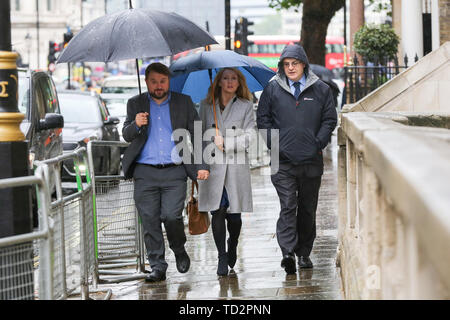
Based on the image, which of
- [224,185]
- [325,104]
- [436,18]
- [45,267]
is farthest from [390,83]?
[436,18]

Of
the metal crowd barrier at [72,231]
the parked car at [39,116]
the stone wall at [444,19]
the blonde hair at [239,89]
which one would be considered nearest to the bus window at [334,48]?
the stone wall at [444,19]

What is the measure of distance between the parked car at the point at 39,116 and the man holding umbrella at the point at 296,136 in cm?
419

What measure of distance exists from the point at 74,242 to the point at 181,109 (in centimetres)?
173

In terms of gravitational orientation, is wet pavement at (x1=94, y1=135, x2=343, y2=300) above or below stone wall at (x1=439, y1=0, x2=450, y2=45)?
below

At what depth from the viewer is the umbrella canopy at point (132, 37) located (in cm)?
701

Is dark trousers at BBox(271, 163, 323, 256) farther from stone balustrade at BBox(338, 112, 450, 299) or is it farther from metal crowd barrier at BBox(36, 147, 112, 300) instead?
stone balustrade at BBox(338, 112, 450, 299)

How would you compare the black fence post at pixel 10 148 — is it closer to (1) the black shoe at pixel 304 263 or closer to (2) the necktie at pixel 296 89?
(2) the necktie at pixel 296 89

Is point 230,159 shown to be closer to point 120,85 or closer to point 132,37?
point 132,37

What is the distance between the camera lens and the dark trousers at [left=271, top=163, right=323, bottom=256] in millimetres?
7547

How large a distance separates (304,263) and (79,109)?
10638mm

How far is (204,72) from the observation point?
8.61 meters

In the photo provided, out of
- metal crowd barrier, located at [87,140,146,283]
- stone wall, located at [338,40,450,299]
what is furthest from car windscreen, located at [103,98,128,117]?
stone wall, located at [338,40,450,299]

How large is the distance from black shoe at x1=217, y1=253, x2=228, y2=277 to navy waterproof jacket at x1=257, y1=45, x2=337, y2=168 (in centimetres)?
95
